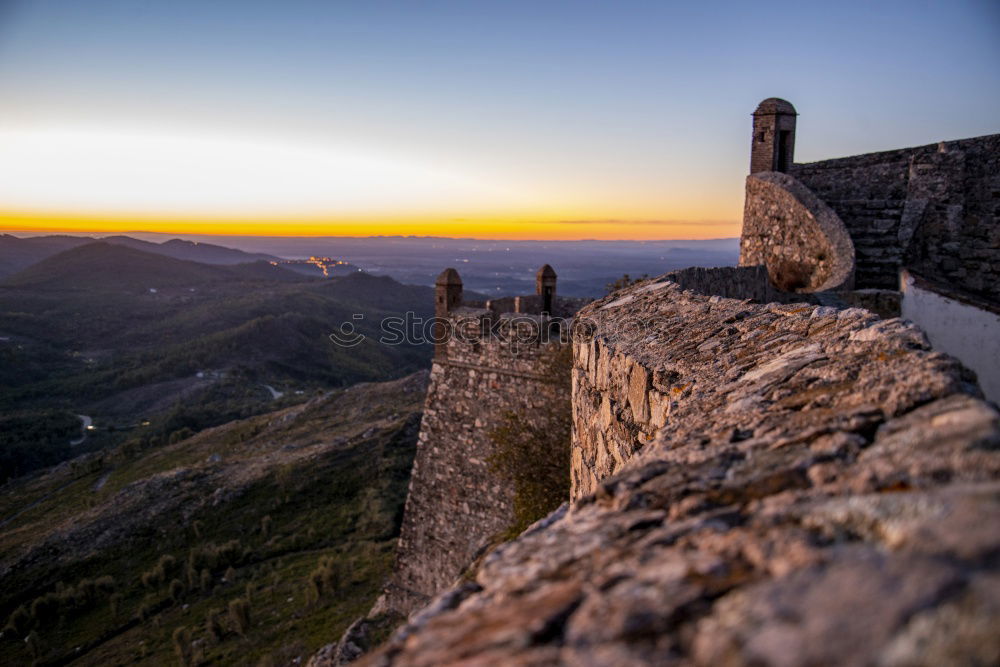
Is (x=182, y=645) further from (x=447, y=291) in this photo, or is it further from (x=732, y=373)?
(x=732, y=373)

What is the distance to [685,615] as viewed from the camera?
3.26 feet

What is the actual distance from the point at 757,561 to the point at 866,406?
0.83 meters

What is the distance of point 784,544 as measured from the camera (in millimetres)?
1064

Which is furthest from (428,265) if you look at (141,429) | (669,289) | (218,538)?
(669,289)

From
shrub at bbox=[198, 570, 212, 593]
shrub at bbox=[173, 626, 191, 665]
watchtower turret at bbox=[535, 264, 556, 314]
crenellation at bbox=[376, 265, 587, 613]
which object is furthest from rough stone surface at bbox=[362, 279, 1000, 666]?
shrub at bbox=[198, 570, 212, 593]

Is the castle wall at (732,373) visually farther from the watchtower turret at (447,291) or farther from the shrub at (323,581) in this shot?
the shrub at (323,581)

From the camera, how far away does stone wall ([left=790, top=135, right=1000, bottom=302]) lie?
27.8 ft

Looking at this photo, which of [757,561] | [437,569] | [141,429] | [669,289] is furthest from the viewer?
[141,429]

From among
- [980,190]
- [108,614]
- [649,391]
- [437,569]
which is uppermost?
[980,190]

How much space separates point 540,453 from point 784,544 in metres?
7.99

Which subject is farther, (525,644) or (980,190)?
(980,190)

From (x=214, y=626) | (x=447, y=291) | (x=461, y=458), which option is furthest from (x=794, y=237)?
(x=214, y=626)

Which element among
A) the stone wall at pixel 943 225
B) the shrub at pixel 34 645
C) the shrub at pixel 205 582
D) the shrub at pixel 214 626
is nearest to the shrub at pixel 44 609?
the shrub at pixel 34 645

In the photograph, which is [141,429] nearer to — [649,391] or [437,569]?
[437,569]
